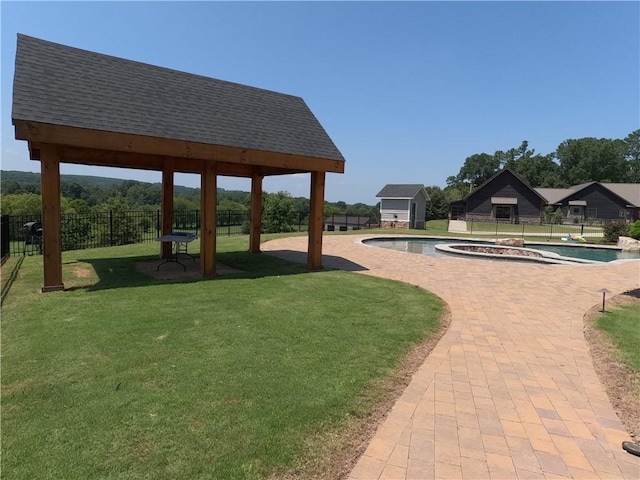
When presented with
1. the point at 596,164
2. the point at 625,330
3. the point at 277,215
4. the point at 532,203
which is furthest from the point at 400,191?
the point at 596,164

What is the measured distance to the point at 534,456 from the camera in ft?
9.09

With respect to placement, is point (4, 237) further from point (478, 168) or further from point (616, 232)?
point (478, 168)

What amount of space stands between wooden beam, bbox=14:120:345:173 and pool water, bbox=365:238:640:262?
30.5 ft

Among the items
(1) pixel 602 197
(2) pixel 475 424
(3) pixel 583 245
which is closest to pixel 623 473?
(2) pixel 475 424

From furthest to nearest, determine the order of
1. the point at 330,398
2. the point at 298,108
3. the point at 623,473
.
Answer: the point at 298,108, the point at 330,398, the point at 623,473

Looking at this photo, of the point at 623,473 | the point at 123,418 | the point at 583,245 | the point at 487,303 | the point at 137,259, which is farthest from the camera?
the point at 583,245

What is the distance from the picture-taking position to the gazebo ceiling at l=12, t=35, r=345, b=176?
6539 millimetres

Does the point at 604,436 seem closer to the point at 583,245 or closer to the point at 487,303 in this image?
the point at 487,303

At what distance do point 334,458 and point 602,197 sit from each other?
57863mm

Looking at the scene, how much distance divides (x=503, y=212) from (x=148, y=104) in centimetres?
4591

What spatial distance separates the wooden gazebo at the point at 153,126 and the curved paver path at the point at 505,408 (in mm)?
5146

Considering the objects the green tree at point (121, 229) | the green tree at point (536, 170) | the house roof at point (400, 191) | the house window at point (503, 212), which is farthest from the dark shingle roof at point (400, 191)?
the green tree at point (536, 170)

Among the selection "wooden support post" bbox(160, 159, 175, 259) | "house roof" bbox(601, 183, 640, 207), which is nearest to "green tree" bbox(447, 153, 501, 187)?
"house roof" bbox(601, 183, 640, 207)

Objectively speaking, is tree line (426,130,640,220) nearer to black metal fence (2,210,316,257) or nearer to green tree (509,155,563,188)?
green tree (509,155,563,188)
